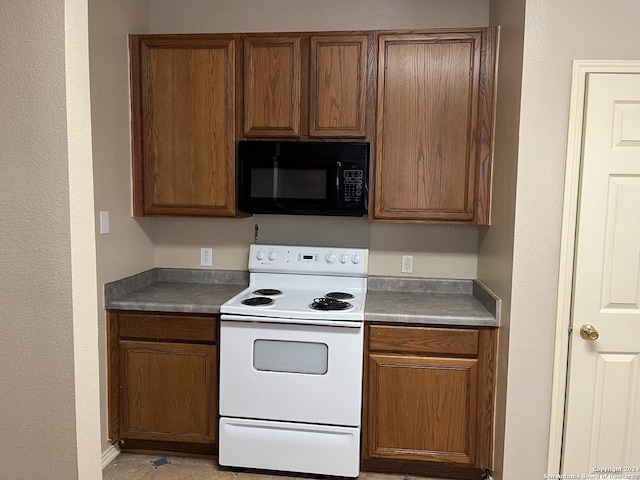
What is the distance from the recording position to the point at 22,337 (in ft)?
4.54

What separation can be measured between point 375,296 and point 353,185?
2.16ft

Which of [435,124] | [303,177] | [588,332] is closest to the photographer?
[588,332]

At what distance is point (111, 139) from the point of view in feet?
8.88

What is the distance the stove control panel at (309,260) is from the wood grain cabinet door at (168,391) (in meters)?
0.64

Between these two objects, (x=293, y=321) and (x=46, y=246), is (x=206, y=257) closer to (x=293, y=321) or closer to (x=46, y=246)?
(x=293, y=321)

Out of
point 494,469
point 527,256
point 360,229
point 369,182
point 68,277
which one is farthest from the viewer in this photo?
point 360,229

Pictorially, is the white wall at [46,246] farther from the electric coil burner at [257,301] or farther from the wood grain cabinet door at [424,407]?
the wood grain cabinet door at [424,407]

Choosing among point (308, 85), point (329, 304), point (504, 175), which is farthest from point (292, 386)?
point (308, 85)

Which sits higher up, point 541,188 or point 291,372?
point 541,188

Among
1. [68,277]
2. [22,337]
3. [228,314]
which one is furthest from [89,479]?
[228,314]

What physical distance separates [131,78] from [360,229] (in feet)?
5.15

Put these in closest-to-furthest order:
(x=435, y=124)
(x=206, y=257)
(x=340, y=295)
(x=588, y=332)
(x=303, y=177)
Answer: (x=588, y=332)
(x=435, y=124)
(x=303, y=177)
(x=340, y=295)
(x=206, y=257)

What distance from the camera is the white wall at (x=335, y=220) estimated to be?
113 inches

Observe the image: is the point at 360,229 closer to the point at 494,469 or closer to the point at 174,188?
the point at 174,188
